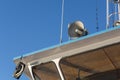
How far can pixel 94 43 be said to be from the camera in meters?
6.77

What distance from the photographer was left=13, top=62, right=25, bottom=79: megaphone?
24.2 ft

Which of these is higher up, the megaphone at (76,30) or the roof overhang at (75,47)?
the megaphone at (76,30)

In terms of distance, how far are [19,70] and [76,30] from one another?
1.25 meters

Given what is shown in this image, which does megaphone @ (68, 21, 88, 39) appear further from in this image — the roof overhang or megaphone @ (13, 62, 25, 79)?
megaphone @ (13, 62, 25, 79)

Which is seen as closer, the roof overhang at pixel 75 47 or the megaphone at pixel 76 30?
the roof overhang at pixel 75 47

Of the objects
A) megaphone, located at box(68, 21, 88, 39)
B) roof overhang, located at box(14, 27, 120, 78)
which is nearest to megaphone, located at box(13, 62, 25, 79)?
roof overhang, located at box(14, 27, 120, 78)

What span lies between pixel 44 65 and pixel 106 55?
1.20 metres

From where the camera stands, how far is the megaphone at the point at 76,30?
7.35 metres

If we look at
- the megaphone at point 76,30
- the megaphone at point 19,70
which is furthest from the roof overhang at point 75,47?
the megaphone at point 76,30

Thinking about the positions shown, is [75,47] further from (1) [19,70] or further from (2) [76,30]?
(1) [19,70]

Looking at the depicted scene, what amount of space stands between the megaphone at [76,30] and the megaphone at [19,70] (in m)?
1.05

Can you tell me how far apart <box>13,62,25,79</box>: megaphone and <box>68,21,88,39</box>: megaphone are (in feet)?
3.44

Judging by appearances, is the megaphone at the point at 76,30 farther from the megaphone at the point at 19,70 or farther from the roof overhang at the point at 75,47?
the megaphone at the point at 19,70

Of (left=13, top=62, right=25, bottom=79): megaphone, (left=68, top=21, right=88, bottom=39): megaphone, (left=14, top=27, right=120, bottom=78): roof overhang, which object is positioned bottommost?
(left=13, top=62, right=25, bottom=79): megaphone
